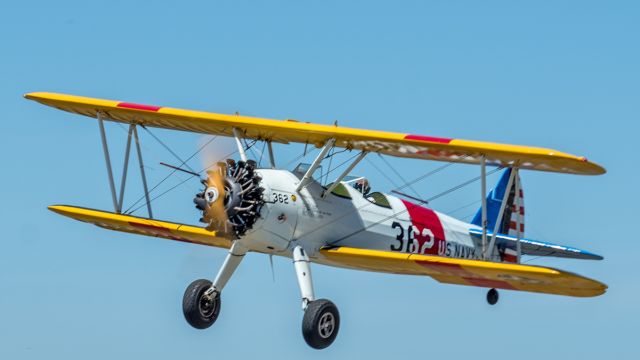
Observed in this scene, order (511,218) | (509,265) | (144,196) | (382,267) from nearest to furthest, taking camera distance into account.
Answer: (509,265) < (382,267) < (144,196) < (511,218)

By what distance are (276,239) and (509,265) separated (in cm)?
320

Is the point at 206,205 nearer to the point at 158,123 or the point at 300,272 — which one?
the point at 300,272

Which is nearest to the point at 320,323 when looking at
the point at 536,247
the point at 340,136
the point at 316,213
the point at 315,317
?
the point at 315,317

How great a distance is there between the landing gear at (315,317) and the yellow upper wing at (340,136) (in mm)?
1929

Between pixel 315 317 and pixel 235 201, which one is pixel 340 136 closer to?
pixel 235 201

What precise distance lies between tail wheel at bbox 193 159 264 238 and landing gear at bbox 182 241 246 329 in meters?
0.80

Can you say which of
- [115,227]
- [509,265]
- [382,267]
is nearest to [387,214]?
[382,267]

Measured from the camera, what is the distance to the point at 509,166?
18.5 m

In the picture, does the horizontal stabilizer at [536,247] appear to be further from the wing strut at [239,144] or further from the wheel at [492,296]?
the wing strut at [239,144]

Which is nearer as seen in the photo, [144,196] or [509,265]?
[509,265]

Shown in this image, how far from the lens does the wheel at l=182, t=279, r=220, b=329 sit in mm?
18547

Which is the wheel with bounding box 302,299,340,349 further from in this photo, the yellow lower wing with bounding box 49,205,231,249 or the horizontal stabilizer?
the horizontal stabilizer

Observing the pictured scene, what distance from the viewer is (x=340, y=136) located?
18328mm

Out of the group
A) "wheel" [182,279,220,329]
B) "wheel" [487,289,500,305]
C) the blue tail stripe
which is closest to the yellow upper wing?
"wheel" [182,279,220,329]
